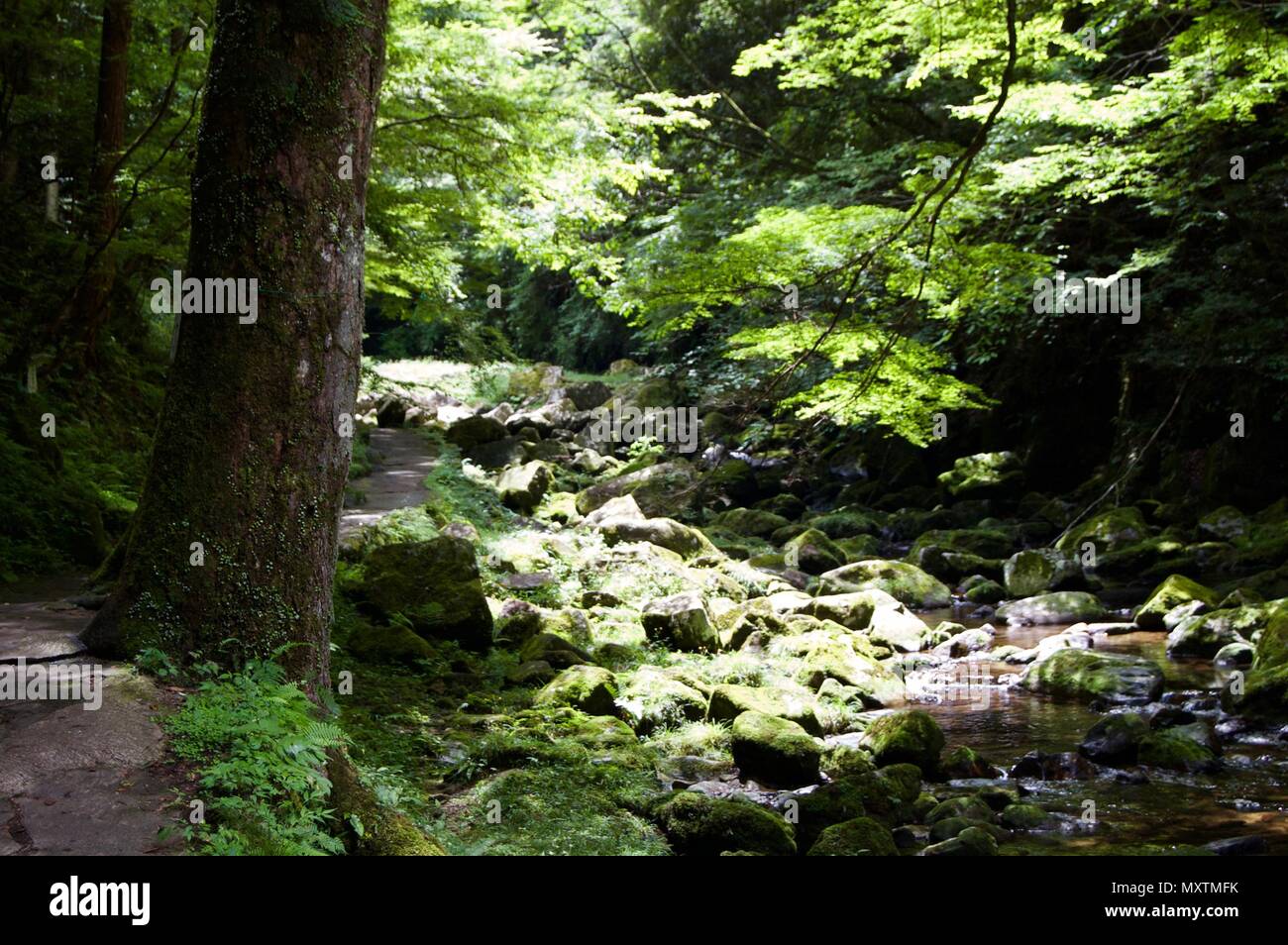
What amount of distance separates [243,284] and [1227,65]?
10.9 metres

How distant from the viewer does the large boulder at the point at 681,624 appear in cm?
1048

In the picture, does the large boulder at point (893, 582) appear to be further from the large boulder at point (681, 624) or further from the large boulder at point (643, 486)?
the large boulder at point (681, 624)

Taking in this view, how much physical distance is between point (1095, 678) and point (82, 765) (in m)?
9.15

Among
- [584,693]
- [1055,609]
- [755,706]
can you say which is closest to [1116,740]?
[755,706]

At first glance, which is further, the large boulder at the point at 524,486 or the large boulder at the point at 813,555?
the large boulder at the point at 524,486

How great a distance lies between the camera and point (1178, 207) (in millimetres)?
14039

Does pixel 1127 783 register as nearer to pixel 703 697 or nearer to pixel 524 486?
pixel 703 697

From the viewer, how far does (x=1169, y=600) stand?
11953mm

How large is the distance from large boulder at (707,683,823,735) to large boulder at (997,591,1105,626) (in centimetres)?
594

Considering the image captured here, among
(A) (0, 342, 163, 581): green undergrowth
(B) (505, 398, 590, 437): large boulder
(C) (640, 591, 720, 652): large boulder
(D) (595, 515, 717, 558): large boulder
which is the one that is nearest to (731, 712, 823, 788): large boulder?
(C) (640, 591, 720, 652): large boulder

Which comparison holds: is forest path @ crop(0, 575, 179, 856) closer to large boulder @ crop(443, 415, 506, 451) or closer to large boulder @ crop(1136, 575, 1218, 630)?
large boulder @ crop(1136, 575, 1218, 630)

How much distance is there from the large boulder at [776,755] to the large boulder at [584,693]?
1179mm

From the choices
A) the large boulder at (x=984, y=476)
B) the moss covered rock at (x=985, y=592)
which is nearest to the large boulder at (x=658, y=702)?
the moss covered rock at (x=985, y=592)

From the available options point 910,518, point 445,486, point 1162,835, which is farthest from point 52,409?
point 910,518
